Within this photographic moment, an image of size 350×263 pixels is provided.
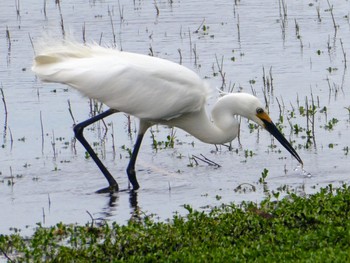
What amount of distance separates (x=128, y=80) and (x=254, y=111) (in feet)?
4.14

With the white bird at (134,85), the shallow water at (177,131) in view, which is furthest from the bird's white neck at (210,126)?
the shallow water at (177,131)

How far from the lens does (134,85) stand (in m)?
10.8

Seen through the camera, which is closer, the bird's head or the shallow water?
the shallow water

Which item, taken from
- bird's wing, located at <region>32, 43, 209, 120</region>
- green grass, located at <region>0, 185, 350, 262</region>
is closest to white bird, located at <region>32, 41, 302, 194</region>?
bird's wing, located at <region>32, 43, 209, 120</region>

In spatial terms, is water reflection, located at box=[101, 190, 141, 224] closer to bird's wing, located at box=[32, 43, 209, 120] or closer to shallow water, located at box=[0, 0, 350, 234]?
shallow water, located at box=[0, 0, 350, 234]

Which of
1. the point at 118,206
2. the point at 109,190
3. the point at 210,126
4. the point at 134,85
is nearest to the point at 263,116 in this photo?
the point at 210,126

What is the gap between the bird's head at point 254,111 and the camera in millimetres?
10914

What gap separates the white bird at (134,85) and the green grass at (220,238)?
2103 millimetres

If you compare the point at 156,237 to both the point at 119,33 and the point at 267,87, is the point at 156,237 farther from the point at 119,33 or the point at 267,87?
the point at 119,33

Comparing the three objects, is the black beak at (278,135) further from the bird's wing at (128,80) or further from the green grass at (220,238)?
the green grass at (220,238)

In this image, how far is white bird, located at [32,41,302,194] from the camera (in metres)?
10.8

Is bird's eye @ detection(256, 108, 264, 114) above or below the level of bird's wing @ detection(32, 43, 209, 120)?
below

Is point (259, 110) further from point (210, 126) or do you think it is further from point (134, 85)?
point (134, 85)

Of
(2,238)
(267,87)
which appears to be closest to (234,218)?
(2,238)
